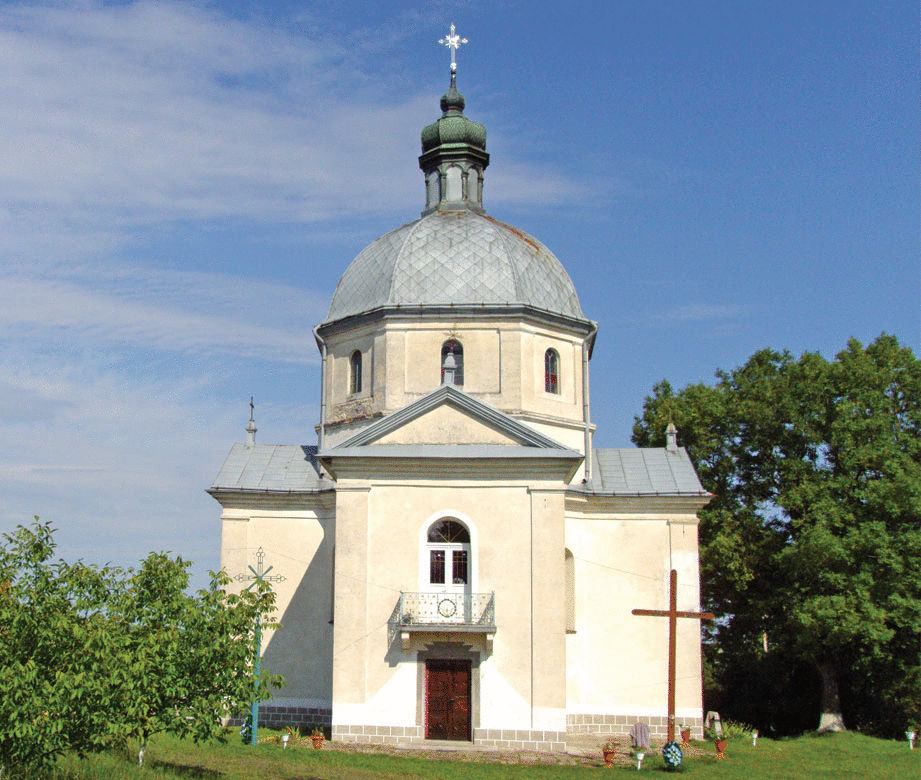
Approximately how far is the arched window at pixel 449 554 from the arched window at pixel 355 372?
5.68m

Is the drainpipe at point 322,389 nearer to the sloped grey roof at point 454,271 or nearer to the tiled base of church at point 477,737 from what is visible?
the sloped grey roof at point 454,271

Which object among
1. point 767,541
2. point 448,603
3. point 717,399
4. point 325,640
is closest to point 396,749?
point 448,603

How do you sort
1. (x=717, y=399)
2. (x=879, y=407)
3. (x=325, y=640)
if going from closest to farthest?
1. (x=325, y=640)
2. (x=879, y=407)
3. (x=717, y=399)

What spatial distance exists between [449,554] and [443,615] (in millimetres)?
1385

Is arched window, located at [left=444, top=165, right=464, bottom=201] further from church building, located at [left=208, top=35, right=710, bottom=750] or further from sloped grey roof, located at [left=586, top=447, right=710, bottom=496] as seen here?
sloped grey roof, located at [left=586, top=447, right=710, bottom=496]

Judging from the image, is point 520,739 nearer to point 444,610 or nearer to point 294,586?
point 444,610

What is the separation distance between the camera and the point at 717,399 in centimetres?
3319

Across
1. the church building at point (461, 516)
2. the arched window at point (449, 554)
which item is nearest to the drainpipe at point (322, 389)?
the church building at point (461, 516)

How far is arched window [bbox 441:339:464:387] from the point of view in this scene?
85.7 feet

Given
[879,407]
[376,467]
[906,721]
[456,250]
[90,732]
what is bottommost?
[906,721]

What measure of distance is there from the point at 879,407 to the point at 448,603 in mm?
15126

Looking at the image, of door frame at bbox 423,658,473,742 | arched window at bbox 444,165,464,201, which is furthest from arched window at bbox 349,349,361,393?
door frame at bbox 423,658,473,742

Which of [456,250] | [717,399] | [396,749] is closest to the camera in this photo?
[396,749]

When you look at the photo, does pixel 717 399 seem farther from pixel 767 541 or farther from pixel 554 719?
pixel 554 719
